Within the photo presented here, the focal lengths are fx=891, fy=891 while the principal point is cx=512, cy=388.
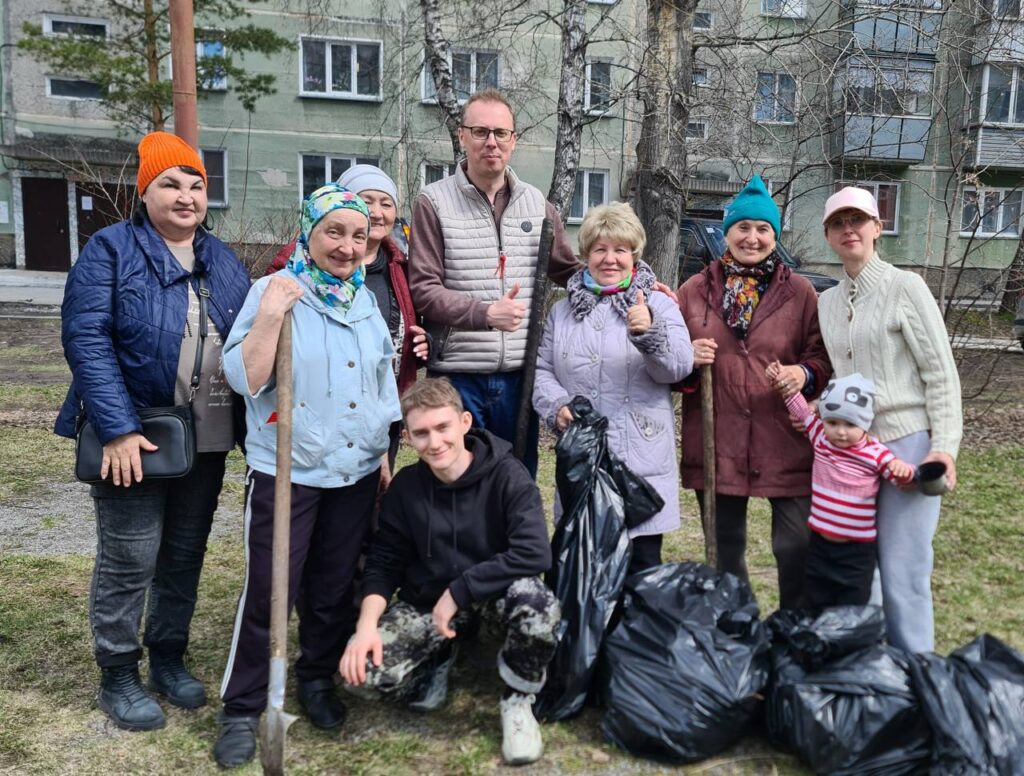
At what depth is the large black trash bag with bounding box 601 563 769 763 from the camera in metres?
2.59

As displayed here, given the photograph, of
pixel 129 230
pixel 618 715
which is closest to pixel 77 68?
pixel 129 230

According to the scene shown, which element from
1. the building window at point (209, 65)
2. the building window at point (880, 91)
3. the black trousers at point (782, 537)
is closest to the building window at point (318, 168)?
the building window at point (209, 65)

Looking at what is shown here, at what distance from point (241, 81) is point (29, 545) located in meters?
16.4

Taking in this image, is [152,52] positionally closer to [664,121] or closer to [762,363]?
[664,121]

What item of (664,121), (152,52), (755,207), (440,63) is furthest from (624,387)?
(152,52)

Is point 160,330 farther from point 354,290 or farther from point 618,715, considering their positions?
point 618,715

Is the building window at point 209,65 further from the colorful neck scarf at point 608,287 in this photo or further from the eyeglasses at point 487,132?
the colorful neck scarf at point 608,287

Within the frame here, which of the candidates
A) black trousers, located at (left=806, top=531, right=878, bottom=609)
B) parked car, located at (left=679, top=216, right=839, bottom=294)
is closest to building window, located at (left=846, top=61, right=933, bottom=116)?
parked car, located at (left=679, top=216, right=839, bottom=294)

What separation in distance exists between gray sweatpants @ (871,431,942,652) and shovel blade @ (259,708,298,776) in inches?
73.8

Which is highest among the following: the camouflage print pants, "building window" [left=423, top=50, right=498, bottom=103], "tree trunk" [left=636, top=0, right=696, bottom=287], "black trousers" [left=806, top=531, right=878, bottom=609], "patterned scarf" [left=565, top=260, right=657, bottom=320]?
"building window" [left=423, top=50, right=498, bottom=103]

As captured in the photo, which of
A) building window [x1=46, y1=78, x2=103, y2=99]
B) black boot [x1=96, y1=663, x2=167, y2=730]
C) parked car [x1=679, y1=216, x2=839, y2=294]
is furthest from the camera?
building window [x1=46, y1=78, x2=103, y2=99]

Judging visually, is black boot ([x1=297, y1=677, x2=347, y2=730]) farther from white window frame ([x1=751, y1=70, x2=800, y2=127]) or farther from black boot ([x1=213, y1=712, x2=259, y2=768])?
white window frame ([x1=751, y1=70, x2=800, y2=127])

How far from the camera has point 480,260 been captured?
323 centimetres

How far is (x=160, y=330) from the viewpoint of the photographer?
8.86 feet
